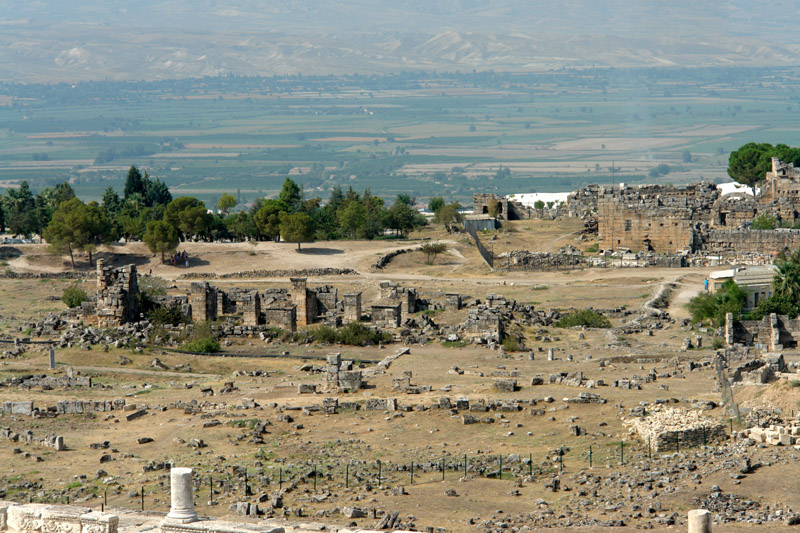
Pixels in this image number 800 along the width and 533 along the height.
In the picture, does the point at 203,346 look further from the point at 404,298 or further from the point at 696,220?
the point at 696,220

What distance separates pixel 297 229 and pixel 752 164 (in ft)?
141

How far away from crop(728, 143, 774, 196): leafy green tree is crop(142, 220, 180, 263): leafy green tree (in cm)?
4695

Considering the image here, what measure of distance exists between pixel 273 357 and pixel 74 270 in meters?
32.8

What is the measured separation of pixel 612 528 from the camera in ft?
85.1

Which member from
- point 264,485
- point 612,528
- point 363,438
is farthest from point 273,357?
point 612,528

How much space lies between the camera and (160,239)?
259ft

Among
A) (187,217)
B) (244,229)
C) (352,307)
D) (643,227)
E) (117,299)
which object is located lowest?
(352,307)

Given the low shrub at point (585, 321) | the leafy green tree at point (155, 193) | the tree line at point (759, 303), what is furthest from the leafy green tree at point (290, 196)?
the tree line at point (759, 303)

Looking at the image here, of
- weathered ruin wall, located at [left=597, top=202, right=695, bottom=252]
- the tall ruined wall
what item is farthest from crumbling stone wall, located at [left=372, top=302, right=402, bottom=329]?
weathered ruin wall, located at [left=597, top=202, right=695, bottom=252]

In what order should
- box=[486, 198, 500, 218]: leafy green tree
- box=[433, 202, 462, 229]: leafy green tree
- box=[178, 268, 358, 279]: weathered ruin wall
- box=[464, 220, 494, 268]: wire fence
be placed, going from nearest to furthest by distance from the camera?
1. box=[178, 268, 358, 279]: weathered ruin wall
2. box=[464, 220, 494, 268]: wire fence
3. box=[433, 202, 462, 229]: leafy green tree
4. box=[486, 198, 500, 218]: leafy green tree

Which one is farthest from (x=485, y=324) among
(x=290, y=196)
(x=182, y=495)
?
(x=290, y=196)

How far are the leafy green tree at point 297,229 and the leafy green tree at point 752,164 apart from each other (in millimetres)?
38323

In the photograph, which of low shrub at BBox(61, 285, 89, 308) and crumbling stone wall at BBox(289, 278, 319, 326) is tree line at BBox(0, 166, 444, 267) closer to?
low shrub at BBox(61, 285, 89, 308)

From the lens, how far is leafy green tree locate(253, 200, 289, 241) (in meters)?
87.0
